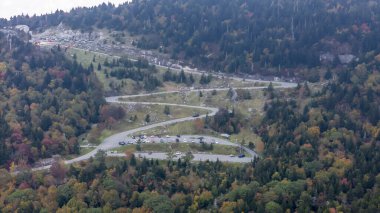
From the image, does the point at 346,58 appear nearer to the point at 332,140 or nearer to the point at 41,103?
the point at 332,140

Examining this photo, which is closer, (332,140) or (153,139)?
(332,140)

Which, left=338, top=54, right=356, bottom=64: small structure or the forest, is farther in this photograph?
left=338, top=54, right=356, bottom=64: small structure

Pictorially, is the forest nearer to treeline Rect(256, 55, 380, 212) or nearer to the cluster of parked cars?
treeline Rect(256, 55, 380, 212)

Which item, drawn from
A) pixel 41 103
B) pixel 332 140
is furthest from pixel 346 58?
pixel 41 103

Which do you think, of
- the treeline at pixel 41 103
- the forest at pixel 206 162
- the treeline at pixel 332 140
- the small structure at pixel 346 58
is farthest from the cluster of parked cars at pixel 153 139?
the small structure at pixel 346 58

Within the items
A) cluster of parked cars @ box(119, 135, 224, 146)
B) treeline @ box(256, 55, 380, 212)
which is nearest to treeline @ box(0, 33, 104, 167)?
cluster of parked cars @ box(119, 135, 224, 146)

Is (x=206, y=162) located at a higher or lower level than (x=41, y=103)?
lower

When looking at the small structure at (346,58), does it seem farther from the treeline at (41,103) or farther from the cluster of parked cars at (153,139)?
the treeline at (41,103)

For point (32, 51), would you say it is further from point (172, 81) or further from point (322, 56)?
point (322, 56)

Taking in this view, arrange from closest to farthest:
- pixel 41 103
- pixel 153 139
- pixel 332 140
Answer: pixel 332 140
pixel 153 139
pixel 41 103
